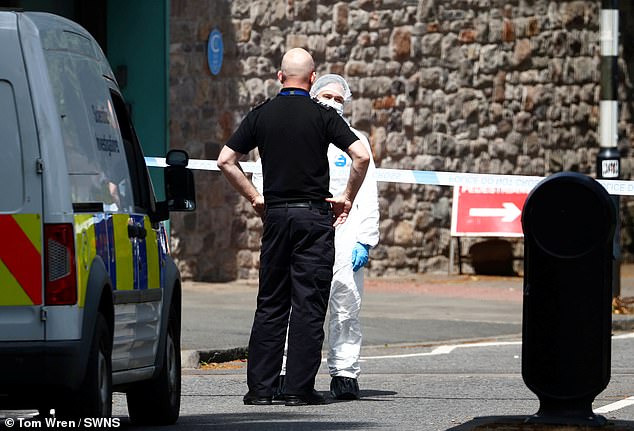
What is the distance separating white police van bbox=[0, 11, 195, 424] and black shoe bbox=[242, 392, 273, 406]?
5.85ft

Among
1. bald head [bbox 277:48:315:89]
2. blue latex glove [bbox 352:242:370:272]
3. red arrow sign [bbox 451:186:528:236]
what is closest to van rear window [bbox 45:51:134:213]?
bald head [bbox 277:48:315:89]

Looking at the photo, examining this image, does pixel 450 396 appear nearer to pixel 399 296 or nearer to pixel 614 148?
pixel 614 148

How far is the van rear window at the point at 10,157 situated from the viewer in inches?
260

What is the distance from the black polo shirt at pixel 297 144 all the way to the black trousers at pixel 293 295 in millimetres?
112

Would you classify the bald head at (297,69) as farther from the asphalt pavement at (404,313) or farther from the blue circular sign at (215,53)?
the blue circular sign at (215,53)

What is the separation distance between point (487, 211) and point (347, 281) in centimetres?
1078

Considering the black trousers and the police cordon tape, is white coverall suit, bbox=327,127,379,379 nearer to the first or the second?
the black trousers

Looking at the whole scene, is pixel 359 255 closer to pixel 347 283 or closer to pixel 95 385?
pixel 347 283

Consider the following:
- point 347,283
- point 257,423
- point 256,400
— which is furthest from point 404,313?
point 257,423

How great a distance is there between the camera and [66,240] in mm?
6547

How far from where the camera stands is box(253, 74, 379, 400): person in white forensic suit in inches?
384

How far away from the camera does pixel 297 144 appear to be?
9.23m

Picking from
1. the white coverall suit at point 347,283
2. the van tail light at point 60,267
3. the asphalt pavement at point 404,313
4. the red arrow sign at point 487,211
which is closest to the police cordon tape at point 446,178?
the asphalt pavement at point 404,313

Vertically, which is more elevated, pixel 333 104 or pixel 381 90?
pixel 381 90
